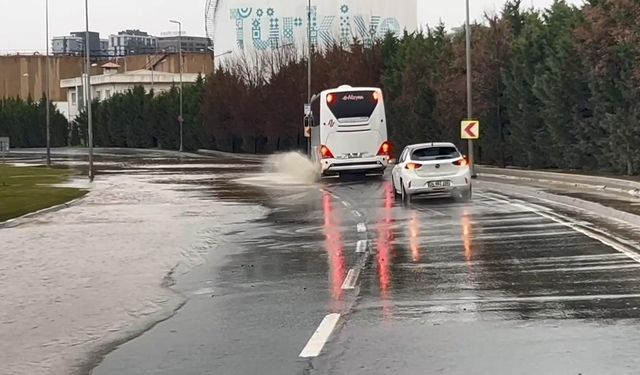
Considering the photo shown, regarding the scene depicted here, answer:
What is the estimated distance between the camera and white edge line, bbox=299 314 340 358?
8.16 m

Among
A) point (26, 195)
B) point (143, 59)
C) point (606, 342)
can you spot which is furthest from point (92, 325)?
point (143, 59)

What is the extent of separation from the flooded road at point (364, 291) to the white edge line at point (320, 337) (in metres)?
0.03

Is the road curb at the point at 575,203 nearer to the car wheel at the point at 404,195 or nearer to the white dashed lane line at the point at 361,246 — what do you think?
the car wheel at the point at 404,195

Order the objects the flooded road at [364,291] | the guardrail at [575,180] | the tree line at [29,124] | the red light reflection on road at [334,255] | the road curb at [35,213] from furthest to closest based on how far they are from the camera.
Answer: the tree line at [29,124] → the guardrail at [575,180] → the road curb at [35,213] → the red light reflection on road at [334,255] → the flooded road at [364,291]

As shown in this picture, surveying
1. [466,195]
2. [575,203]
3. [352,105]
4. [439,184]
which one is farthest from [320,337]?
[352,105]

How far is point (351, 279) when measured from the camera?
12.4 meters

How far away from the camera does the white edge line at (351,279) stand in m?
11.8

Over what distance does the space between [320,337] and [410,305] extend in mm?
1784

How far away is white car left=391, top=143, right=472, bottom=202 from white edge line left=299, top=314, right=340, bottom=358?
1580cm

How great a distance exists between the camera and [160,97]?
97688mm

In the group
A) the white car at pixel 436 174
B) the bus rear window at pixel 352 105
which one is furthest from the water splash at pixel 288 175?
the white car at pixel 436 174

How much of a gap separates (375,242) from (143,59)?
5045 inches

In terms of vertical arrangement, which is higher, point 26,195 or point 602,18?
point 602,18

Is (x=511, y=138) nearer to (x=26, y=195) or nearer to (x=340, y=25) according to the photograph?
(x=26, y=195)
